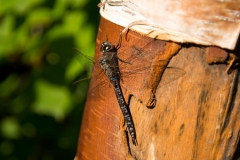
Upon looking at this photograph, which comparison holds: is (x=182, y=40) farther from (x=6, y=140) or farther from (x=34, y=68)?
(x=6, y=140)

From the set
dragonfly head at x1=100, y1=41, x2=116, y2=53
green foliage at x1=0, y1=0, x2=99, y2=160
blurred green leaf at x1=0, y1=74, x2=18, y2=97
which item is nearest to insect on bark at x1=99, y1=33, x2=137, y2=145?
dragonfly head at x1=100, y1=41, x2=116, y2=53

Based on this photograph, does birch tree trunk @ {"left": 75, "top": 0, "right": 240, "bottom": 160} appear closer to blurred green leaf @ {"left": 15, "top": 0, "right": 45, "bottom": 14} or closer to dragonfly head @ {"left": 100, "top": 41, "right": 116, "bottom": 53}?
dragonfly head @ {"left": 100, "top": 41, "right": 116, "bottom": 53}

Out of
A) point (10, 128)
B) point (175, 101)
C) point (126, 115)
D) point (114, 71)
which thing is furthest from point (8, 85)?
point (175, 101)

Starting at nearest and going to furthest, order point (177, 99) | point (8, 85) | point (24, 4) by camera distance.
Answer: point (177, 99) → point (24, 4) → point (8, 85)

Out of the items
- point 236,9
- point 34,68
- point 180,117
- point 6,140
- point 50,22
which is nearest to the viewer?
point 236,9

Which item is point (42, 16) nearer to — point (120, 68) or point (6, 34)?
point (6, 34)

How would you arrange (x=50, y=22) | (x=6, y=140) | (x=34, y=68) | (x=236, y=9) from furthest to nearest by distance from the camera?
(x=6, y=140) < (x=34, y=68) < (x=50, y=22) < (x=236, y=9)

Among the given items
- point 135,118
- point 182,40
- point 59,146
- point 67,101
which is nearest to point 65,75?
point 67,101
